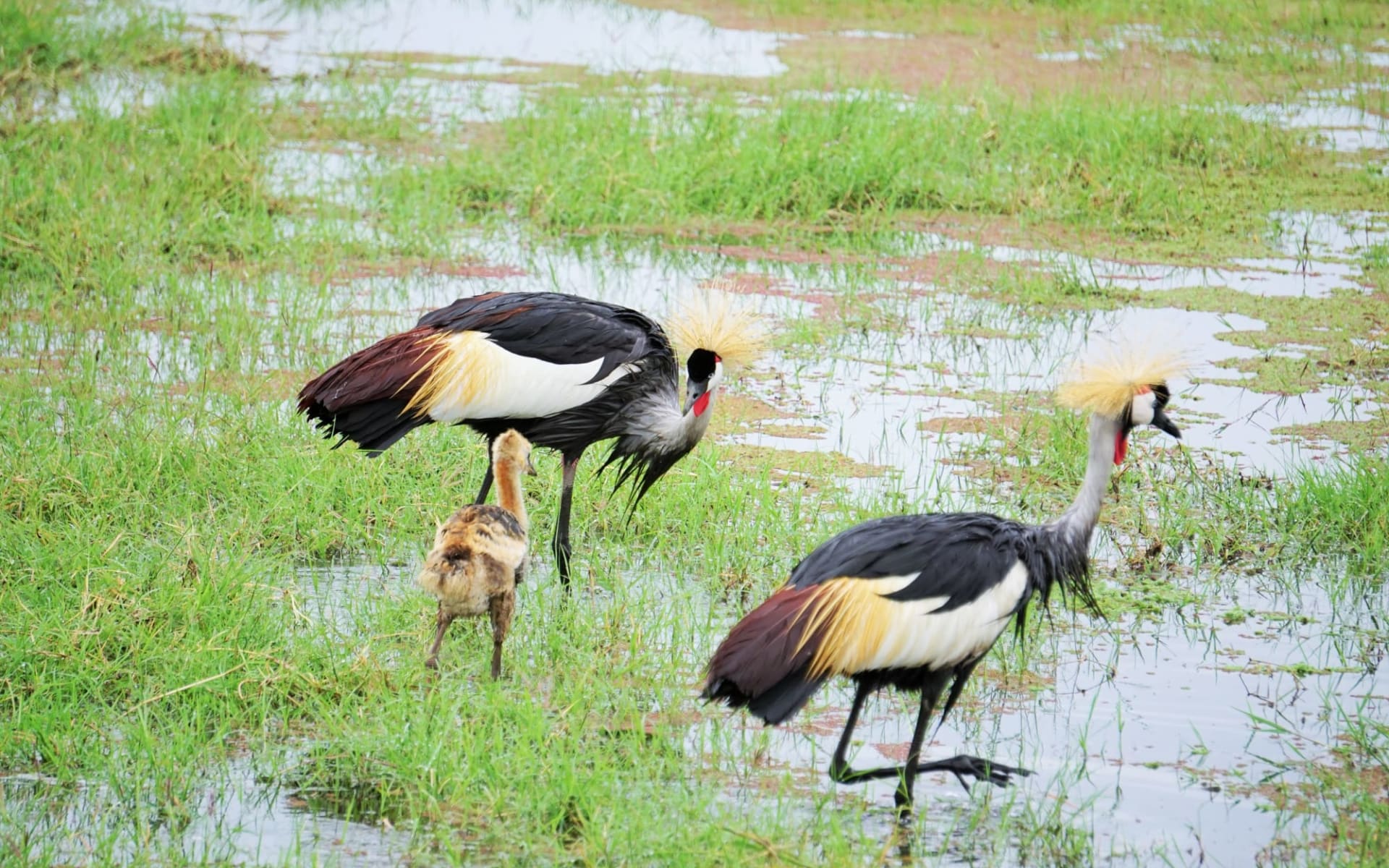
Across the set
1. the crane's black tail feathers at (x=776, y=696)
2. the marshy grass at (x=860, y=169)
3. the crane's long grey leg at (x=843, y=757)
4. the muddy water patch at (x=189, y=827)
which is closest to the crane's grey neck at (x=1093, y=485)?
the crane's long grey leg at (x=843, y=757)

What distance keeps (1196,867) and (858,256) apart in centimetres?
526

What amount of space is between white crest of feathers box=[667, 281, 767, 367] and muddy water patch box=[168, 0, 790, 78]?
6.73 metres

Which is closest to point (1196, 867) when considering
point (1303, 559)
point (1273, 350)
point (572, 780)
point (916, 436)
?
point (572, 780)

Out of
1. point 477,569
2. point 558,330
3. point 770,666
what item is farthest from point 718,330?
point 770,666

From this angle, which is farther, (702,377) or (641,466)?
(641,466)

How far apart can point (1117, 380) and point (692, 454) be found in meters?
2.28

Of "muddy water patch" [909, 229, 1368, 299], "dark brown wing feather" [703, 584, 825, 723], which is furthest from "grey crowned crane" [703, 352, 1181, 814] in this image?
"muddy water patch" [909, 229, 1368, 299]

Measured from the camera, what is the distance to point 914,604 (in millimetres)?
3928

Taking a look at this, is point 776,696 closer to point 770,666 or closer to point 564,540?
point 770,666

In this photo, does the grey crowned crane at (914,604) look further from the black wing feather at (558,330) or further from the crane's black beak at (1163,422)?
the black wing feather at (558,330)

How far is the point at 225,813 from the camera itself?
3.81m

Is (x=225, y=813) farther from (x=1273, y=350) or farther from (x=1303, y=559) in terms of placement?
(x=1273, y=350)

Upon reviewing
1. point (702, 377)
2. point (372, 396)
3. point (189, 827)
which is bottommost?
point (189, 827)

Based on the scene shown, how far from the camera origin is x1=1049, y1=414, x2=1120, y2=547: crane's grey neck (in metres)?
4.22
